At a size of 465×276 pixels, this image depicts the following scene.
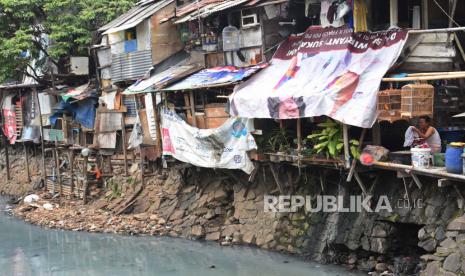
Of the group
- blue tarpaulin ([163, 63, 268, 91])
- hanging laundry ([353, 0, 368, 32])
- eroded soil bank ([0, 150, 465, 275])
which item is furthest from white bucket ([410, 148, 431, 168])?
blue tarpaulin ([163, 63, 268, 91])

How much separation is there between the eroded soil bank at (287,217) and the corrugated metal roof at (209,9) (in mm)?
4256

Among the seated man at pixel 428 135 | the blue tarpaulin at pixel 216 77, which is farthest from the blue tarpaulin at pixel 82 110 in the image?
the seated man at pixel 428 135

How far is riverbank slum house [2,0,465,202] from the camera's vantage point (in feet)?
37.8

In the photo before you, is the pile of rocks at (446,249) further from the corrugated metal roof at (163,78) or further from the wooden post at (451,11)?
the corrugated metal roof at (163,78)

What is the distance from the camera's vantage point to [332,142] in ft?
40.3

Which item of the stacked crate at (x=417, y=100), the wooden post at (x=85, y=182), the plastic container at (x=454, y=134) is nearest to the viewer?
the stacked crate at (x=417, y=100)

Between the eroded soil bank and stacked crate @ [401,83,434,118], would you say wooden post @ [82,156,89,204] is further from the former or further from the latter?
stacked crate @ [401,83,434,118]

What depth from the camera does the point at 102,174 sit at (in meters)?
22.0

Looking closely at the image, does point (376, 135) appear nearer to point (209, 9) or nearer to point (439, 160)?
point (439, 160)

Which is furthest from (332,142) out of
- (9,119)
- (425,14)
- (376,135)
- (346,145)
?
(9,119)

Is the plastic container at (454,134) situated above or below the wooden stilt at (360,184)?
above

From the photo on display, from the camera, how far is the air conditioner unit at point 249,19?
15344 millimetres

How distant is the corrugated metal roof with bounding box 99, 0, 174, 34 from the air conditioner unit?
3.79 meters

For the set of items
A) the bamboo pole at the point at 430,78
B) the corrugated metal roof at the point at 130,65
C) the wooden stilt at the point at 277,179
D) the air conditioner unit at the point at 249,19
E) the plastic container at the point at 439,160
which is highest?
the air conditioner unit at the point at 249,19
